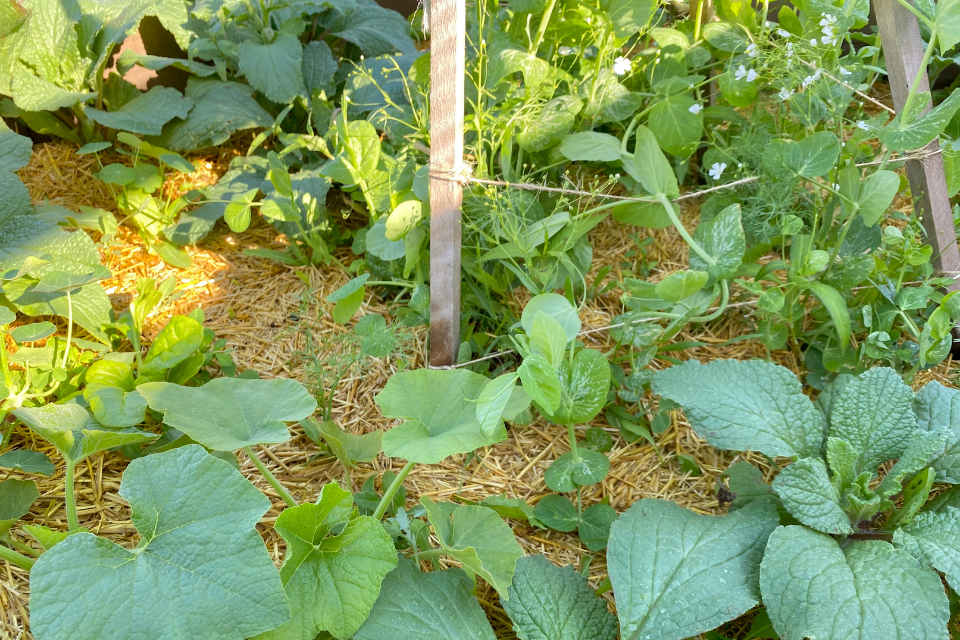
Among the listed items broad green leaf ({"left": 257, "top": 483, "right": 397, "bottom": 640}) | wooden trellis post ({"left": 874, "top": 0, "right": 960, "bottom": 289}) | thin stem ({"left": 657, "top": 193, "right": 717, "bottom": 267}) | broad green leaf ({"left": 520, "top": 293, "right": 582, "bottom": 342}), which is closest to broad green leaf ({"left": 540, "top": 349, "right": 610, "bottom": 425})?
broad green leaf ({"left": 520, "top": 293, "right": 582, "bottom": 342})

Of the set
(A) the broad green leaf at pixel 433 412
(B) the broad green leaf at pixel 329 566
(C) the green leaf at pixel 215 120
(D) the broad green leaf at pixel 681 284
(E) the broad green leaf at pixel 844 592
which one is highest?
(C) the green leaf at pixel 215 120

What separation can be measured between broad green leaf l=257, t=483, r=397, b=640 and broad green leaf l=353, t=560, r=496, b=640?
8 centimetres

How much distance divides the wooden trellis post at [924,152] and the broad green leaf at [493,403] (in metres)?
1.07

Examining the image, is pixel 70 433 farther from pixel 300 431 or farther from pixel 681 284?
pixel 681 284

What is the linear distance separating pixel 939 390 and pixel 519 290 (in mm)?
864

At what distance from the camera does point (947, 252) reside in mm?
1486

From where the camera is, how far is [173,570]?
0.84 m

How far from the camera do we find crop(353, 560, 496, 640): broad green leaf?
0.96 m

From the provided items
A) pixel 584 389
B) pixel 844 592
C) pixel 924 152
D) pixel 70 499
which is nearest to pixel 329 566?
pixel 70 499

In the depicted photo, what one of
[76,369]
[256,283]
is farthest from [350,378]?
[76,369]

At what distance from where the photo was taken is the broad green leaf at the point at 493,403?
3.25 feet

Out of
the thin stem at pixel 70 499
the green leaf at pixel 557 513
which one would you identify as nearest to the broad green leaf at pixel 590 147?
the green leaf at pixel 557 513

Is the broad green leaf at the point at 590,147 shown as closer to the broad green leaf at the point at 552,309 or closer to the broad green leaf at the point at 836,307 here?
the broad green leaf at the point at 552,309

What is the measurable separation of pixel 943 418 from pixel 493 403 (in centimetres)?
84
